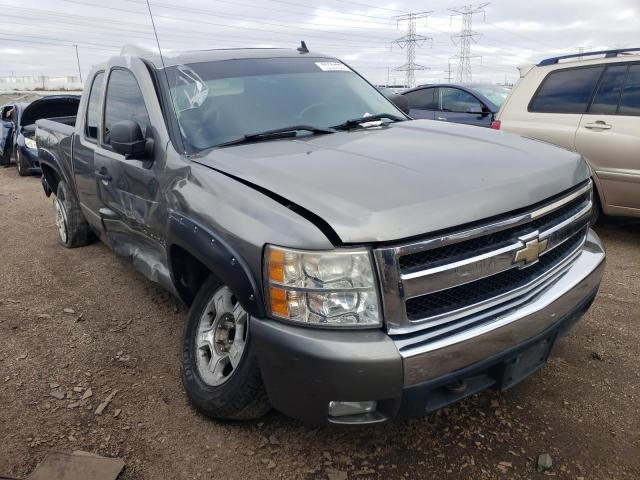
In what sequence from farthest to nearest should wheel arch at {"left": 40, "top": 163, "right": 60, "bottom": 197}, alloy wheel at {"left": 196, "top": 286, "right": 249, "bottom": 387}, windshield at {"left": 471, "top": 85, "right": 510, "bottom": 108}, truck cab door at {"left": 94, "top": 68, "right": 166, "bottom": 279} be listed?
→ windshield at {"left": 471, "top": 85, "right": 510, "bottom": 108} < wheel arch at {"left": 40, "top": 163, "right": 60, "bottom": 197} < truck cab door at {"left": 94, "top": 68, "right": 166, "bottom": 279} < alloy wheel at {"left": 196, "top": 286, "right": 249, "bottom": 387}

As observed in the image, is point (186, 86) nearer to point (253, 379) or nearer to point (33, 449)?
point (253, 379)

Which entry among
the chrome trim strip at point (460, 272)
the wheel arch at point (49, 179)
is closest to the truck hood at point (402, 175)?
the chrome trim strip at point (460, 272)

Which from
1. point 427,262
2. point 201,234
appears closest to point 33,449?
point 201,234

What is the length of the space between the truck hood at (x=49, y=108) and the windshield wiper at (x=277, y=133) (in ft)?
31.6

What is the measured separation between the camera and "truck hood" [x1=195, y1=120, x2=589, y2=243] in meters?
1.91

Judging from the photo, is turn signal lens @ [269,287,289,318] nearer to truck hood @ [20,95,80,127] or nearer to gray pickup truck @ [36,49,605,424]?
gray pickup truck @ [36,49,605,424]

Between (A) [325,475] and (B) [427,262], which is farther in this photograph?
(A) [325,475]

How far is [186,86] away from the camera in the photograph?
3080 millimetres

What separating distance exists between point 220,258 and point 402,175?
827 mm

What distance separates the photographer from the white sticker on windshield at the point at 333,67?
3.71 meters

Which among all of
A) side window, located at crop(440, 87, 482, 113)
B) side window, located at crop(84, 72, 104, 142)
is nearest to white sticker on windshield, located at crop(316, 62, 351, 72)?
side window, located at crop(84, 72, 104, 142)

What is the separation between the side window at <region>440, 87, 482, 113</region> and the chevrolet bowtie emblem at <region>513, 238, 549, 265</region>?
19.9 ft

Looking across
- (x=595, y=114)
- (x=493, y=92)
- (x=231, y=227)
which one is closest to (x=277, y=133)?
(x=231, y=227)

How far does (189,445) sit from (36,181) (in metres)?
10.1
